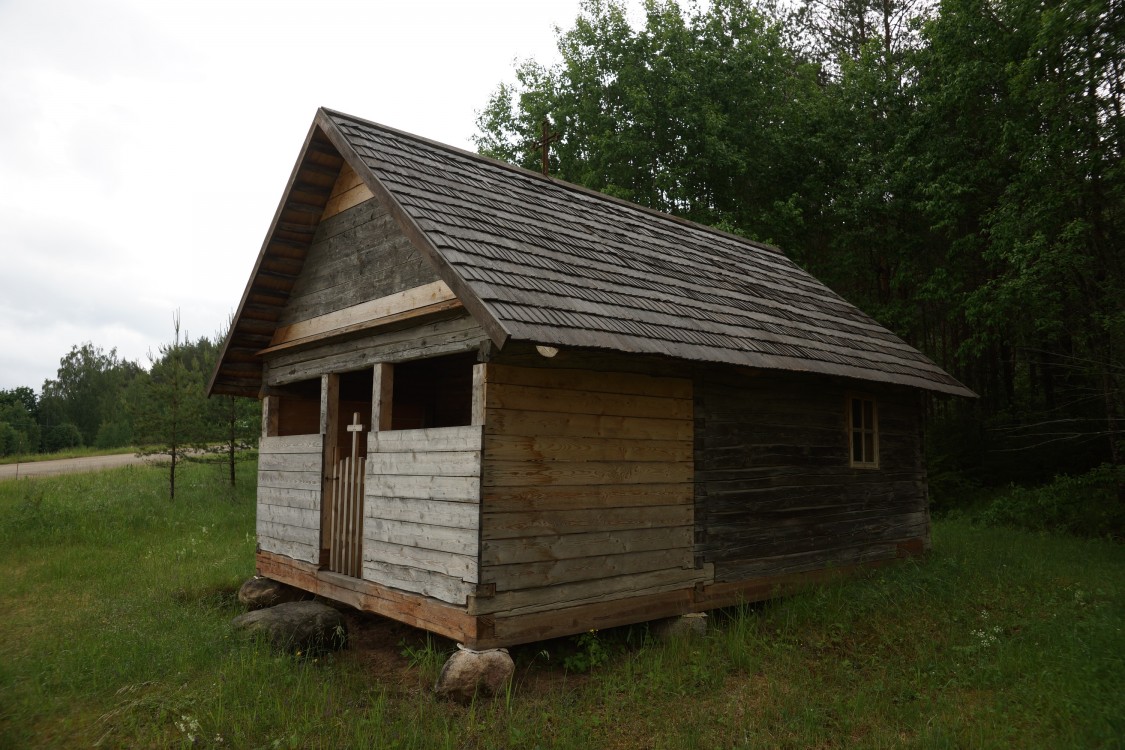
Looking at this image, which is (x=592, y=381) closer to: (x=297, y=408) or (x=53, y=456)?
(x=297, y=408)

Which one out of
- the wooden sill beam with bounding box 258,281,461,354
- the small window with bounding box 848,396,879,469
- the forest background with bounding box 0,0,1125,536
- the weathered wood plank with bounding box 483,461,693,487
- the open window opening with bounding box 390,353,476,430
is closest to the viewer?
the weathered wood plank with bounding box 483,461,693,487

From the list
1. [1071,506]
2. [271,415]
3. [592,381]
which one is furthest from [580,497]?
[1071,506]

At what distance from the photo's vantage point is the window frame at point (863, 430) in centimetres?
990

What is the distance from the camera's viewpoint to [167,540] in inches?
509

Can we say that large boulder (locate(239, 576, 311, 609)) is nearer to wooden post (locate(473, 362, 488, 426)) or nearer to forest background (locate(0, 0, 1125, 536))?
wooden post (locate(473, 362, 488, 426))

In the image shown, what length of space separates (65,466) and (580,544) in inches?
1010

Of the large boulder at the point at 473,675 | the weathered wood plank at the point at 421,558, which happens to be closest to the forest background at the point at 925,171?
the weathered wood plank at the point at 421,558

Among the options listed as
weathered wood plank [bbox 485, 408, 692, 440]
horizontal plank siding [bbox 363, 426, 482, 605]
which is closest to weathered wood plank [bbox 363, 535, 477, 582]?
horizontal plank siding [bbox 363, 426, 482, 605]

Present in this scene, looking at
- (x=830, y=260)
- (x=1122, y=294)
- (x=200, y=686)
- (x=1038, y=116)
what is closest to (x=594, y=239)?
(x=200, y=686)

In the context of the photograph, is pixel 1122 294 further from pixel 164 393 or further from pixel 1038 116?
pixel 164 393

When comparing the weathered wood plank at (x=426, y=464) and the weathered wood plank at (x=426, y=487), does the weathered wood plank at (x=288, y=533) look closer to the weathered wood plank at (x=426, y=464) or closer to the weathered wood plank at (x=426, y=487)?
the weathered wood plank at (x=426, y=487)

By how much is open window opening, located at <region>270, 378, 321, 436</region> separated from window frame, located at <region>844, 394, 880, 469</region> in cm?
712

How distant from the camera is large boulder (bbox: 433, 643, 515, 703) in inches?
226

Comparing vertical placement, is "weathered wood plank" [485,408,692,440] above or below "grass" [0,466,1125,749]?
above
